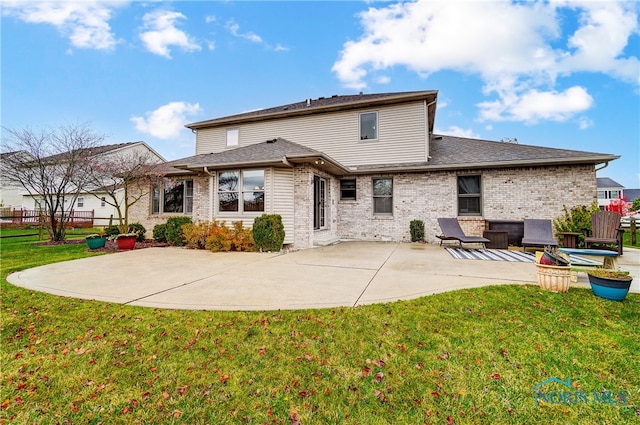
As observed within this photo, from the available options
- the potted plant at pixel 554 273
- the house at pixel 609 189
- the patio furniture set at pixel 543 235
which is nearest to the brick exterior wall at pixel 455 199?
the patio furniture set at pixel 543 235

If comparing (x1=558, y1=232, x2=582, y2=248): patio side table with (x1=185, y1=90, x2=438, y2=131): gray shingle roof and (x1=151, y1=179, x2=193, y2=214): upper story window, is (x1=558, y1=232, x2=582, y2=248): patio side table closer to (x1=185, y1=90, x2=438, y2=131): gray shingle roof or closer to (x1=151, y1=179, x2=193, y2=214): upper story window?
(x1=185, y1=90, x2=438, y2=131): gray shingle roof

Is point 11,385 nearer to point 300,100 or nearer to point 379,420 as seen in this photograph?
point 379,420

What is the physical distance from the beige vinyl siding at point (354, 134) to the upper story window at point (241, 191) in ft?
13.5

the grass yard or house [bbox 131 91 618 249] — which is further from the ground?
house [bbox 131 91 618 249]

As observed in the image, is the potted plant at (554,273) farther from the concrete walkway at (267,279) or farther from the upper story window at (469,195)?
the upper story window at (469,195)

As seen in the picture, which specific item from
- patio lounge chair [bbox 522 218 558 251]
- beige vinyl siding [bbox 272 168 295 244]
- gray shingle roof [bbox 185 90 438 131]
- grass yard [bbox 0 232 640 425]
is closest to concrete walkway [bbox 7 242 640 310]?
grass yard [bbox 0 232 640 425]

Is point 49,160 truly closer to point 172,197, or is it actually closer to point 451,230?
point 172,197

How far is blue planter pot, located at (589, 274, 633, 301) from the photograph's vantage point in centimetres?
376

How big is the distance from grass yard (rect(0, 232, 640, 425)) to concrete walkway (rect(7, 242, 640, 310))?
1.55 ft

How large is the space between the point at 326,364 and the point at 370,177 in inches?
396

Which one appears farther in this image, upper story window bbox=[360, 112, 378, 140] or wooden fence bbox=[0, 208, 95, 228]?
wooden fence bbox=[0, 208, 95, 228]

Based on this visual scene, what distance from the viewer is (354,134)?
1232 centimetres

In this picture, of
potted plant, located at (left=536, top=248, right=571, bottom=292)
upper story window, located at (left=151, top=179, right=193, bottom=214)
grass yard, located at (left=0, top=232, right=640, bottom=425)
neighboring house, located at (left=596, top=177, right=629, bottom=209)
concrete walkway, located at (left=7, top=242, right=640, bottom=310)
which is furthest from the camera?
neighboring house, located at (left=596, top=177, right=629, bottom=209)
